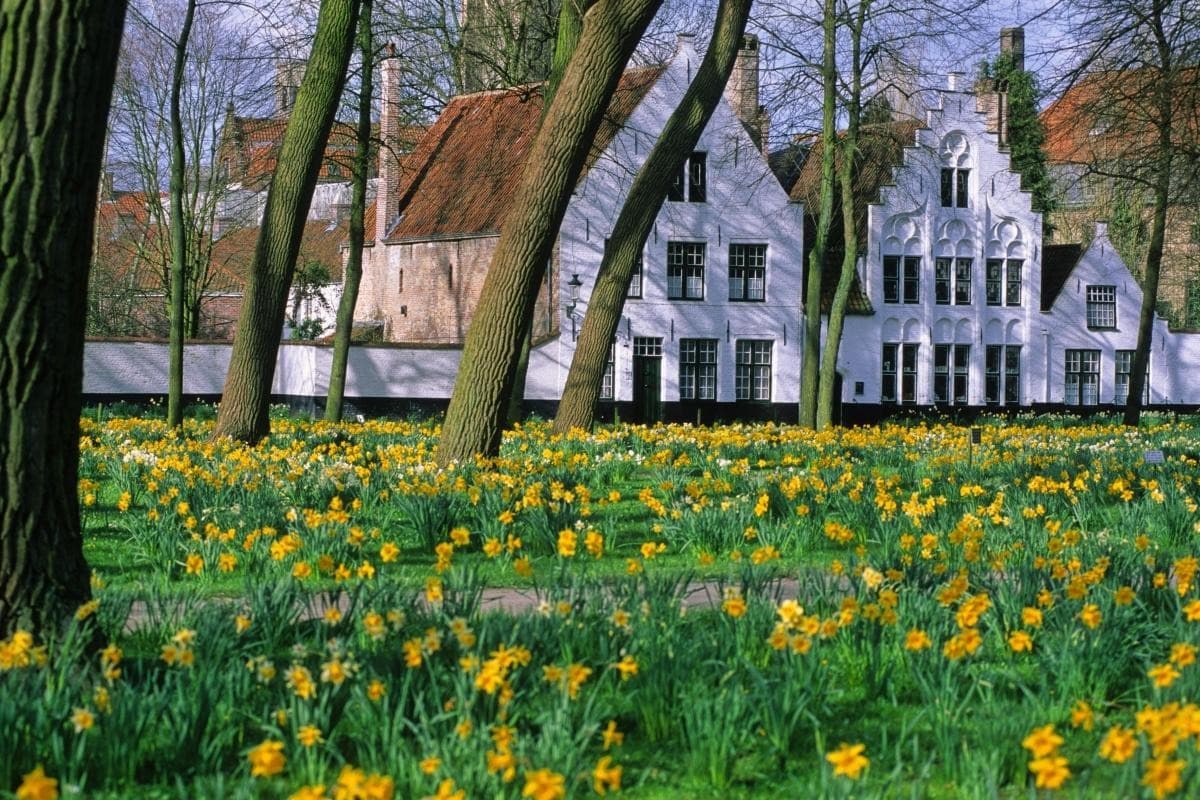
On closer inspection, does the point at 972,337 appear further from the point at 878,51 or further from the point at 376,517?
the point at 376,517

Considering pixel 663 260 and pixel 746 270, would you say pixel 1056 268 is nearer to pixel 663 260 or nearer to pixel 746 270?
pixel 746 270

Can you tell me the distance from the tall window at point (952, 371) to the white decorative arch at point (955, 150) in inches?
210

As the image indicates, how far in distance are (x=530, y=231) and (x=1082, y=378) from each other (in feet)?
127

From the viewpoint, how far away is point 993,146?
47469mm

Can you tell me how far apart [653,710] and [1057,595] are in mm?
2079

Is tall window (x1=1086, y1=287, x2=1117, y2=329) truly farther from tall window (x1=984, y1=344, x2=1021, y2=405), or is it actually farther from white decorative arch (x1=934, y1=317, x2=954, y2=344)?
white decorative arch (x1=934, y1=317, x2=954, y2=344)

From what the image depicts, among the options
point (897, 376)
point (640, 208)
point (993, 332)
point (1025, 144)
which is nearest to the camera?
point (640, 208)

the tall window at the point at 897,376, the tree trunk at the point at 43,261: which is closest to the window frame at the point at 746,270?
the tall window at the point at 897,376

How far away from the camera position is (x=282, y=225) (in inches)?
666

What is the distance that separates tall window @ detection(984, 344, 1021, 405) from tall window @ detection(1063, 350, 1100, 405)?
1.91m

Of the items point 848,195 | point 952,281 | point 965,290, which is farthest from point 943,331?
point 848,195

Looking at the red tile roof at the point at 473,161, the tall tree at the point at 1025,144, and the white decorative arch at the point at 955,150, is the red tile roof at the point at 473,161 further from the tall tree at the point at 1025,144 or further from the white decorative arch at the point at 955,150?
the tall tree at the point at 1025,144

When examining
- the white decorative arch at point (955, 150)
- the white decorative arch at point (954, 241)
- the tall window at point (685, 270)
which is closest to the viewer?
the tall window at point (685, 270)

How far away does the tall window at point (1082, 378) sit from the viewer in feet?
160
